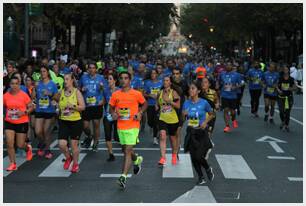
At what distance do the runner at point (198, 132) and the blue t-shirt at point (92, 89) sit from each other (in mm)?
3062

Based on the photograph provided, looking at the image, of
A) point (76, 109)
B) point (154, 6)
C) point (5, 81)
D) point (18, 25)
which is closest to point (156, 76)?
point (5, 81)

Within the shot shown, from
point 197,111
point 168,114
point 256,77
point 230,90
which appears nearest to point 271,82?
point 230,90

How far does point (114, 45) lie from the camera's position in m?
81.6

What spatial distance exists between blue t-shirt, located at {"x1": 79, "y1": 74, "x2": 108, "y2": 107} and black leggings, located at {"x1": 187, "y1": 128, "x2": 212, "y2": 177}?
11.3ft

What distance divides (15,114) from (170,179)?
261 cm

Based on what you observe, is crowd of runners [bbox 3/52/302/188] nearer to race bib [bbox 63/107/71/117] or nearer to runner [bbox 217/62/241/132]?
race bib [bbox 63/107/71/117]

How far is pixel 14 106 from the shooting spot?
397 inches

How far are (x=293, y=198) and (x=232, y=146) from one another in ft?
16.3

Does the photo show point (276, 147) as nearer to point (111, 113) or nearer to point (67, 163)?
point (67, 163)

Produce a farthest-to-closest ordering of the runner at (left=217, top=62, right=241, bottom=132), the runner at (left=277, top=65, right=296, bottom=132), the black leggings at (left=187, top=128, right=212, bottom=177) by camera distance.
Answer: the runner at (left=217, top=62, right=241, bottom=132)
the runner at (left=277, top=65, right=296, bottom=132)
the black leggings at (left=187, top=128, right=212, bottom=177)

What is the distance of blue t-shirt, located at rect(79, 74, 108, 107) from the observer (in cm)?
1227

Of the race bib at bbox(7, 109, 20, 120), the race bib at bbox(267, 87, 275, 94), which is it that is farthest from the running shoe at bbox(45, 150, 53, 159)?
the race bib at bbox(267, 87, 275, 94)

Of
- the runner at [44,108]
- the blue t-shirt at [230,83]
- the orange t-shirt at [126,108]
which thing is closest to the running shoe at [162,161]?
the orange t-shirt at [126,108]

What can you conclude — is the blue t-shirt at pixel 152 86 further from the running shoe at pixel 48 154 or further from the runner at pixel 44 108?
the running shoe at pixel 48 154
